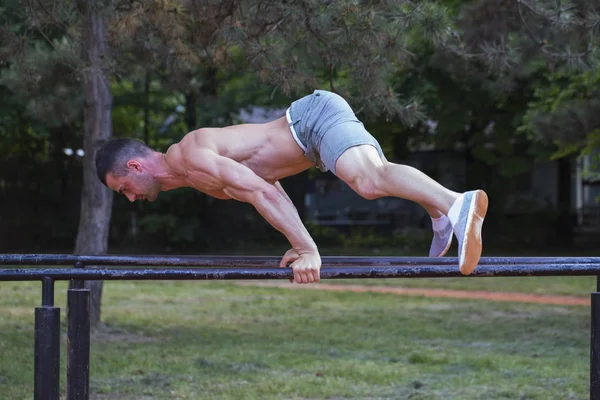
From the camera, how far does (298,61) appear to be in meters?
6.68

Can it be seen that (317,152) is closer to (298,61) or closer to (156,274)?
(156,274)

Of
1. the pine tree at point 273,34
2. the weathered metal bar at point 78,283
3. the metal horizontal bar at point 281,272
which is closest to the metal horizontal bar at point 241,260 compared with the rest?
the weathered metal bar at point 78,283

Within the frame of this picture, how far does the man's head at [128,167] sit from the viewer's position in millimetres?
3742

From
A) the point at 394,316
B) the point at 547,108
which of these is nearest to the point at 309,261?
the point at 394,316

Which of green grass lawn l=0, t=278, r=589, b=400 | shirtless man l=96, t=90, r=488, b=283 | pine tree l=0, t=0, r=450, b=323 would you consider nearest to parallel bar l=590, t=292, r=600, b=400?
shirtless man l=96, t=90, r=488, b=283

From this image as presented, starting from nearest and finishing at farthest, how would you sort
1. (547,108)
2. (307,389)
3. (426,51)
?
(307,389) → (547,108) → (426,51)

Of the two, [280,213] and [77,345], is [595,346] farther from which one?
[77,345]

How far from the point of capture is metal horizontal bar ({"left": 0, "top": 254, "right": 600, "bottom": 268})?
3416 millimetres

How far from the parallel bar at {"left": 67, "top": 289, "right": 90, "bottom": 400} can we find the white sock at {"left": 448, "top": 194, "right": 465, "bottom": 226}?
1546 mm

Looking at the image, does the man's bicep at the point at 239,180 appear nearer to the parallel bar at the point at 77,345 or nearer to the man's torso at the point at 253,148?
the man's torso at the point at 253,148

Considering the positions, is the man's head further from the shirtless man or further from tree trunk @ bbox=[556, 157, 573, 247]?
tree trunk @ bbox=[556, 157, 573, 247]

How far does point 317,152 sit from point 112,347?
485 cm

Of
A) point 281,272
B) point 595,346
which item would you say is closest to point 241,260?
point 281,272

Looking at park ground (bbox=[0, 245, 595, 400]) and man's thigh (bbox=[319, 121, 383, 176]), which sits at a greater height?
man's thigh (bbox=[319, 121, 383, 176])
